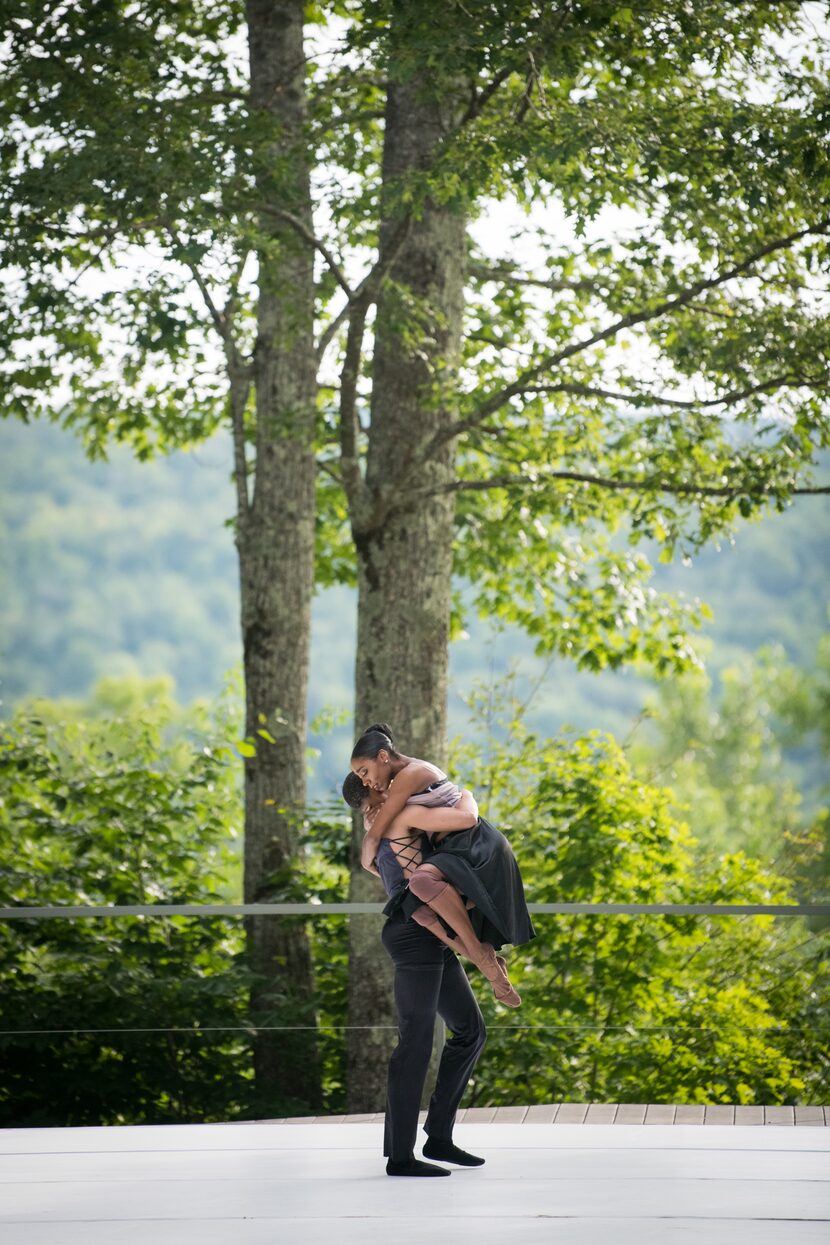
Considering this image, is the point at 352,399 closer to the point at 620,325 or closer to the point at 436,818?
the point at 620,325

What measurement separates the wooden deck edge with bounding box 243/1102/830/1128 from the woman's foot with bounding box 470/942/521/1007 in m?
1.80

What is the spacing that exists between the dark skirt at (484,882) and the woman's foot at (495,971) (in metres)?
0.04

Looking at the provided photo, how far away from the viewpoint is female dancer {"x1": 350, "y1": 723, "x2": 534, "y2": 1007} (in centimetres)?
466

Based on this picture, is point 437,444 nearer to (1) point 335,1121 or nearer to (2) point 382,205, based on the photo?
(2) point 382,205

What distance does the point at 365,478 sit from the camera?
856 cm

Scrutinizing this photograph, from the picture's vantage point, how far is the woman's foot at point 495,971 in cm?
475

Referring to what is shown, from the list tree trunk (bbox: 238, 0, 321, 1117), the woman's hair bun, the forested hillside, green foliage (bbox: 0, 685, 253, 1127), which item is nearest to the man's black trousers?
the woman's hair bun

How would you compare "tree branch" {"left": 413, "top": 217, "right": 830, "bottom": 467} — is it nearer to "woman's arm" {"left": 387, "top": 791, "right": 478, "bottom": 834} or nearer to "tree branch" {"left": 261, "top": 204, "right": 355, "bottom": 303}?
"tree branch" {"left": 261, "top": 204, "right": 355, "bottom": 303}

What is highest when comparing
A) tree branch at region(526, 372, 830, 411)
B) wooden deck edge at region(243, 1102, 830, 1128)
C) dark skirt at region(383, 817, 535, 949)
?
tree branch at region(526, 372, 830, 411)

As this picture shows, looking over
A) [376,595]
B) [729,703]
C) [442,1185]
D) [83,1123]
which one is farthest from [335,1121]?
[729,703]

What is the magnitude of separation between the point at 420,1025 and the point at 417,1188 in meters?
0.51

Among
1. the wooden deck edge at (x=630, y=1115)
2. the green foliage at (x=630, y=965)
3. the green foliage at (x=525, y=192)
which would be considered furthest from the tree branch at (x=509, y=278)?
the wooden deck edge at (x=630, y=1115)

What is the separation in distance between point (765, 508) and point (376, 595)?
8.57ft

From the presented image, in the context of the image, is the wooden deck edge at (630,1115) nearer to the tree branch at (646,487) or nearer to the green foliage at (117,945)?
the green foliage at (117,945)
